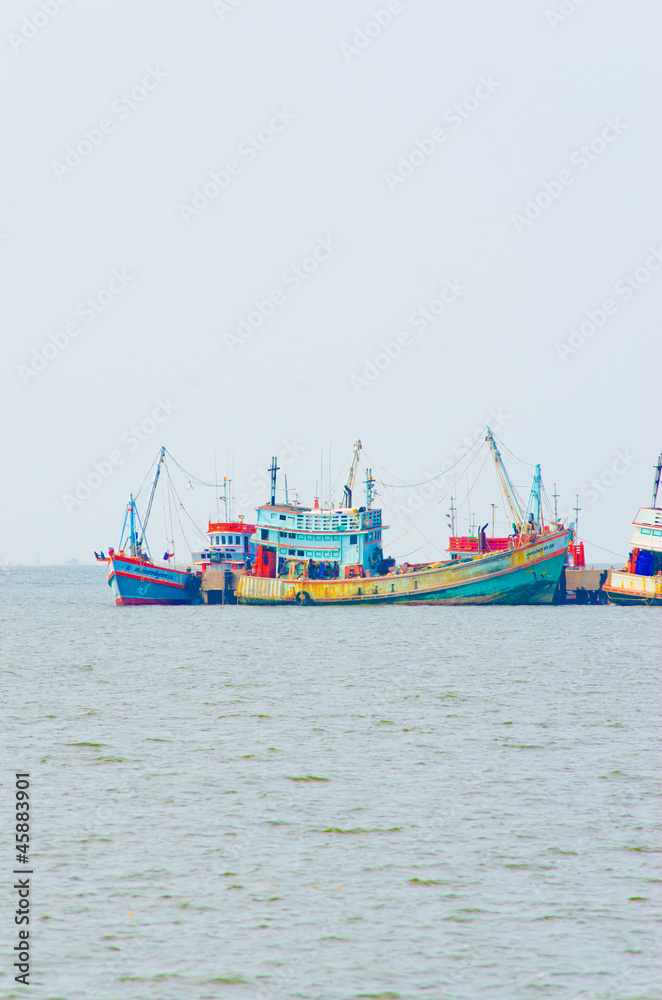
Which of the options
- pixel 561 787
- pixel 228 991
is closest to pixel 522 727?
pixel 561 787

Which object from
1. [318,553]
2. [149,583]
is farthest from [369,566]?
[149,583]

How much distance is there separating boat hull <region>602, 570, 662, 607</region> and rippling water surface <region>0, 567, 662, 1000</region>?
43.4m

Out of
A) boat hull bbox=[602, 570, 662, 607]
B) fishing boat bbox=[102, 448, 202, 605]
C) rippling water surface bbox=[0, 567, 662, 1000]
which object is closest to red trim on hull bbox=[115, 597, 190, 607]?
fishing boat bbox=[102, 448, 202, 605]

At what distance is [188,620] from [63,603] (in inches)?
1929

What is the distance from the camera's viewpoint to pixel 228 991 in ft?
39.7

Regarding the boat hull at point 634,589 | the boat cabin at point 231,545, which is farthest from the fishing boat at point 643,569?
the boat cabin at point 231,545

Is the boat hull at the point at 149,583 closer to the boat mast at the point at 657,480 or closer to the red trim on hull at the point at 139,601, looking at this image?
the red trim on hull at the point at 139,601

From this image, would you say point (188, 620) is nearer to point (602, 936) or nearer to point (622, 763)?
point (622, 763)

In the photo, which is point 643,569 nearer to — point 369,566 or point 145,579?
point 369,566

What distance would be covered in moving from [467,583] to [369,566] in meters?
9.75

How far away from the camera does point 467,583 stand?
8044 cm

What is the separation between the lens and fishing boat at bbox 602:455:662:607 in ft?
267

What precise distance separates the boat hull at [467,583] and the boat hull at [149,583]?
10.7 meters

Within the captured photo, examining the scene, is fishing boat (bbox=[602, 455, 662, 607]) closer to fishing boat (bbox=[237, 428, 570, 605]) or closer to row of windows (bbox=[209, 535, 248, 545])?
fishing boat (bbox=[237, 428, 570, 605])
